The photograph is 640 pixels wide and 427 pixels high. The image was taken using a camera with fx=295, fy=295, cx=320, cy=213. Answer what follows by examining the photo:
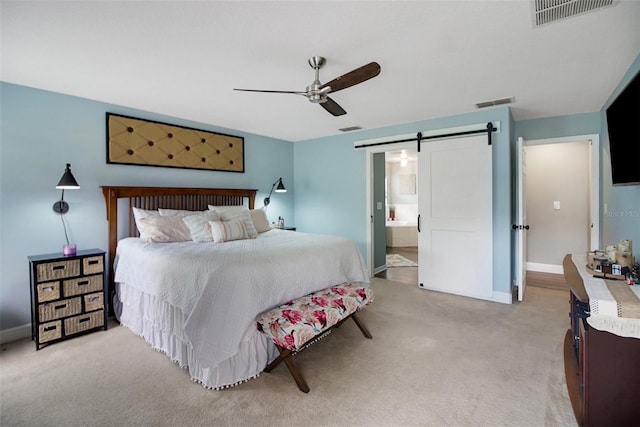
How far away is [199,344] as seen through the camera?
198 centimetres

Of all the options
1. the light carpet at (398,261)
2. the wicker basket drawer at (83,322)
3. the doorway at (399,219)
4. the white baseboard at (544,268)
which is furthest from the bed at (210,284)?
the white baseboard at (544,268)

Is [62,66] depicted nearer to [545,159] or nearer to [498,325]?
[498,325]

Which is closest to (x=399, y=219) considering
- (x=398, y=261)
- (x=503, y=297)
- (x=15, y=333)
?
(x=398, y=261)

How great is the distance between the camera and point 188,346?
2209mm

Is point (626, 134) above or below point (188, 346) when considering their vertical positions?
above

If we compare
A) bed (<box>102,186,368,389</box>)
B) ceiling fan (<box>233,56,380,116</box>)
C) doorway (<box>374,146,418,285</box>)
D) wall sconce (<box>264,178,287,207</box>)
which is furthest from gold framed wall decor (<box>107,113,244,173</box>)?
doorway (<box>374,146,418,285</box>)

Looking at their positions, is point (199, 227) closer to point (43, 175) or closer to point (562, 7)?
point (43, 175)

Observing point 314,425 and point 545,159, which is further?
Answer: point 545,159

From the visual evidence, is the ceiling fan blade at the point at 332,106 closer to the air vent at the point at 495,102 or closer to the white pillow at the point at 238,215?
the white pillow at the point at 238,215

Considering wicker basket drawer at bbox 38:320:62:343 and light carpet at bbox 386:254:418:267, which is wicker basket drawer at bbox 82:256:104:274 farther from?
light carpet at bbox 386:254:418:267

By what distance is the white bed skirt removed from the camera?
2057mm

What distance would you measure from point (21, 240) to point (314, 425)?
3228 millimetres

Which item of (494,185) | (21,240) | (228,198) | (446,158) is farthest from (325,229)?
(21,240)

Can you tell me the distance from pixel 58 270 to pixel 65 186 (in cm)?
80
